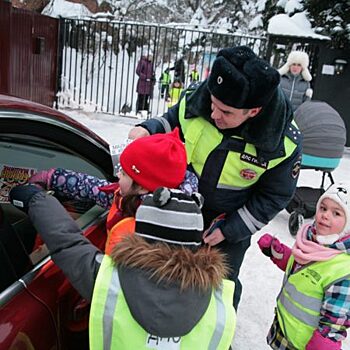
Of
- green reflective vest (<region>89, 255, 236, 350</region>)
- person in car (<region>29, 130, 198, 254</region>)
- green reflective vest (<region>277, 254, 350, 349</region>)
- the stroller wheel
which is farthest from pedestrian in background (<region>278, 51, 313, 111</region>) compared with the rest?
green reflective vest (<region>89, 255, 236, 350</region>)

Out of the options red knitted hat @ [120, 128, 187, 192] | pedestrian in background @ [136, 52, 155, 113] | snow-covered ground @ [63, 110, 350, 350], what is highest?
red knitted hat @ [120, 128, 187, 192]

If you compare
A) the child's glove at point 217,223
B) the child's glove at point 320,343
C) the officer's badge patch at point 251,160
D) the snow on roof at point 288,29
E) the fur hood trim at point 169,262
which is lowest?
the child's glove at point 320,343

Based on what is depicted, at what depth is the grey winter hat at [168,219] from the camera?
125 centimetres

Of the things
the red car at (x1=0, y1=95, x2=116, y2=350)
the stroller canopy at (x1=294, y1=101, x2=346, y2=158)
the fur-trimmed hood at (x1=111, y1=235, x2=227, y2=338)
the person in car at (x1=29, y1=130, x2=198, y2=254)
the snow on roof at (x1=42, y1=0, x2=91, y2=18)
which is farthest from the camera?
the snow on roof at (x1=42, y1=0, x2=91, y2=18)

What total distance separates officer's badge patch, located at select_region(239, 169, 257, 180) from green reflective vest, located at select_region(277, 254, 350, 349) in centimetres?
45

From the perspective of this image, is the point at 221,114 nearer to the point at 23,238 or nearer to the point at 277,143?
the point at 277,143

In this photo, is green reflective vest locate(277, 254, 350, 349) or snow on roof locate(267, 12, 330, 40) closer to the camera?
green reflective vest locate(277, 254, 350, 349)

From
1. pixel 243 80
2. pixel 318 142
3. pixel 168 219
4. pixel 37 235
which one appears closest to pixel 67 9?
pixel 318 142

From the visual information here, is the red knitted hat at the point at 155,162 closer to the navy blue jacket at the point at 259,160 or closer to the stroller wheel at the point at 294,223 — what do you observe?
the navy blue jacket at the point at 259,160

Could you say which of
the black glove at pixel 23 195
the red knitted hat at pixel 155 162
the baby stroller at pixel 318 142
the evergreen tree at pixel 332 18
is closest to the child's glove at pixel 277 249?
the red knitted hat at pixel 155 162

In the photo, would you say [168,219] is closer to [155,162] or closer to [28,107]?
[155,162]

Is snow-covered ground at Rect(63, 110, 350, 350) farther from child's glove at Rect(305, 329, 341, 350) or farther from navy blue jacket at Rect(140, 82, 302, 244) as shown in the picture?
child's glove at Rect(305, 329, 341, 350)

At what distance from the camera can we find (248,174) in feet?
6.56

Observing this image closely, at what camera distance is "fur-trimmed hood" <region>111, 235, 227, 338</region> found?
1.20m
